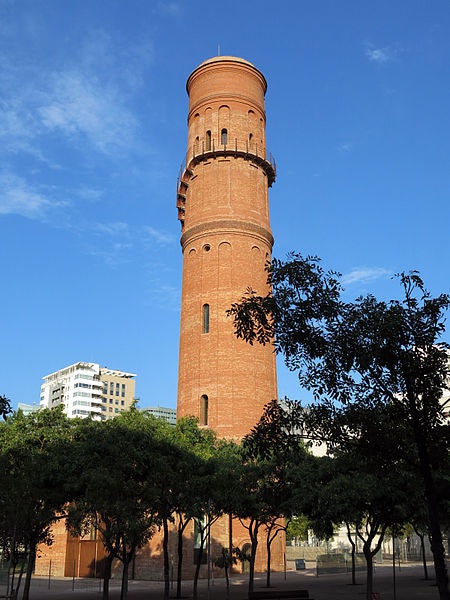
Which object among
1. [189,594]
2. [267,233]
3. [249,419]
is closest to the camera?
[189,594]

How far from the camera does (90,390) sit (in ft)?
470

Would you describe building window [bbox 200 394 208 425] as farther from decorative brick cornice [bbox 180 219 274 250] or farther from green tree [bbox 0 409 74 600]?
green tree [bbox 0 409 74 600]

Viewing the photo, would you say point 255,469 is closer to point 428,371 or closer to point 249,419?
point 249,419

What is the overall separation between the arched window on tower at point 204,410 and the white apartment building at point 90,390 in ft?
351

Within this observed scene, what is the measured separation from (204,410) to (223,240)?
1048 centimetres

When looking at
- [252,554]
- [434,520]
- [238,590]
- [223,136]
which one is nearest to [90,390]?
[223,136]

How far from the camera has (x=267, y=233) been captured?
40500 millimetres

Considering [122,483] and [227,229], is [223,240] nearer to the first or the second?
[227,229]

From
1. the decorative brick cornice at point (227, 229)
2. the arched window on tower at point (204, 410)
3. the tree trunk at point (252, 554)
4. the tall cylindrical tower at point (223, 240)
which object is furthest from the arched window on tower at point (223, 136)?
the tree trunk at point (252, 554)

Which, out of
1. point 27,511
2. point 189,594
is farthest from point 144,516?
point 189,594

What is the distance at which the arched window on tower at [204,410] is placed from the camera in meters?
35.6

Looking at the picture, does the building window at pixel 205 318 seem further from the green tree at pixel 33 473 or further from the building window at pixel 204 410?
the green tree at pixel 33 473

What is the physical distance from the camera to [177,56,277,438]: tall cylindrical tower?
35812mm

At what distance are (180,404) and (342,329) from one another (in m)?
27.1
